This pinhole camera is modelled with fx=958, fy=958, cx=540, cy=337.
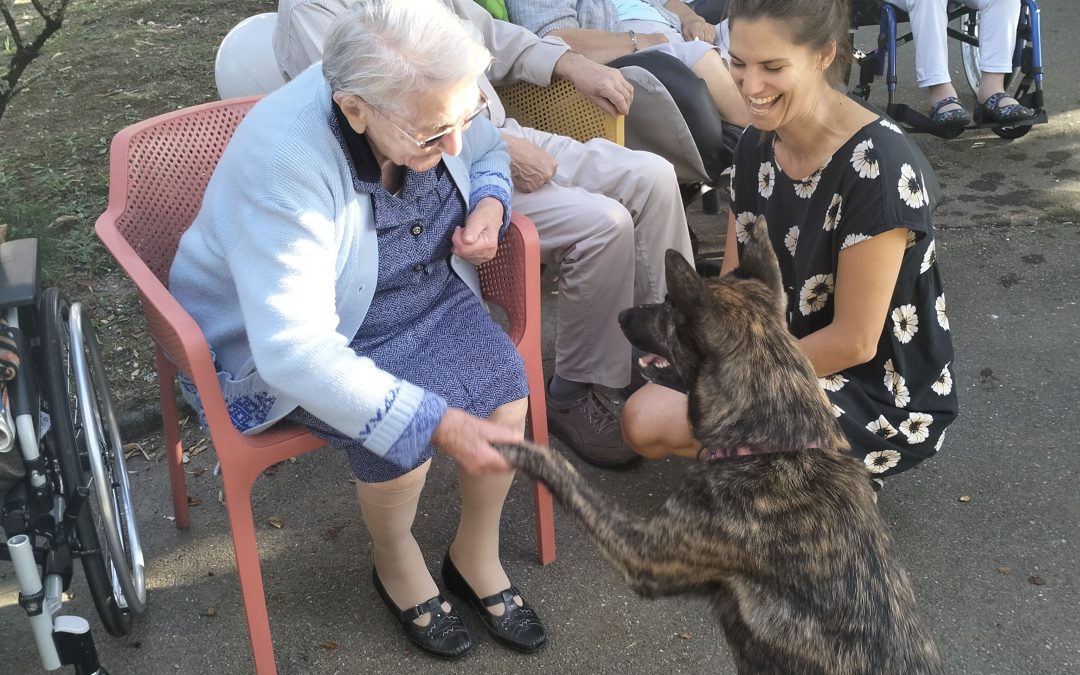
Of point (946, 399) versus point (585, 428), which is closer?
point (946, 399)

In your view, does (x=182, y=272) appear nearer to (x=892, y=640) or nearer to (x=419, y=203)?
(x=419, y=203)

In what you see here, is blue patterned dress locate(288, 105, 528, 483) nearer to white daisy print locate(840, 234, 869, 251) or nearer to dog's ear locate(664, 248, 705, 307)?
dog's ear locate(664, 248, 705, 307)

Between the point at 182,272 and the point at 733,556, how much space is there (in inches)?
57.9

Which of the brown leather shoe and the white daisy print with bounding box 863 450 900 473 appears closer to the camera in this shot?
the white daisy print with bounding box 863 450 900 473

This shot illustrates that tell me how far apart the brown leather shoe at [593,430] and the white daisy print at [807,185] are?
106 cm

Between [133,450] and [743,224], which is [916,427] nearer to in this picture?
[743,224]

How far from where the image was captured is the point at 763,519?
80.3 inches

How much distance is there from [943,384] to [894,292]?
1.15 feet

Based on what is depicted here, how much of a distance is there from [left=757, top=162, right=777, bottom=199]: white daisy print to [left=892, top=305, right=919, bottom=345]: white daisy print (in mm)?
499

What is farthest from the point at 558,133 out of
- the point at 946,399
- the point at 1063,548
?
the point at 1063,548

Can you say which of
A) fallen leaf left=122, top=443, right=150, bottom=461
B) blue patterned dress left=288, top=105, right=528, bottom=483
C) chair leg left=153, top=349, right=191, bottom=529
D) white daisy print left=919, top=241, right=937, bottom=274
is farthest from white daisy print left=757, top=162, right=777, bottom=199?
fallen leaf left=122, top=443, right=150, bottom=461

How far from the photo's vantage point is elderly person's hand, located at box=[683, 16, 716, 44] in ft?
14.7

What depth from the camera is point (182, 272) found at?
236cm

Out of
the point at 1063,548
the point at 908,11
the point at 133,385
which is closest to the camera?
the point at 1063,548
